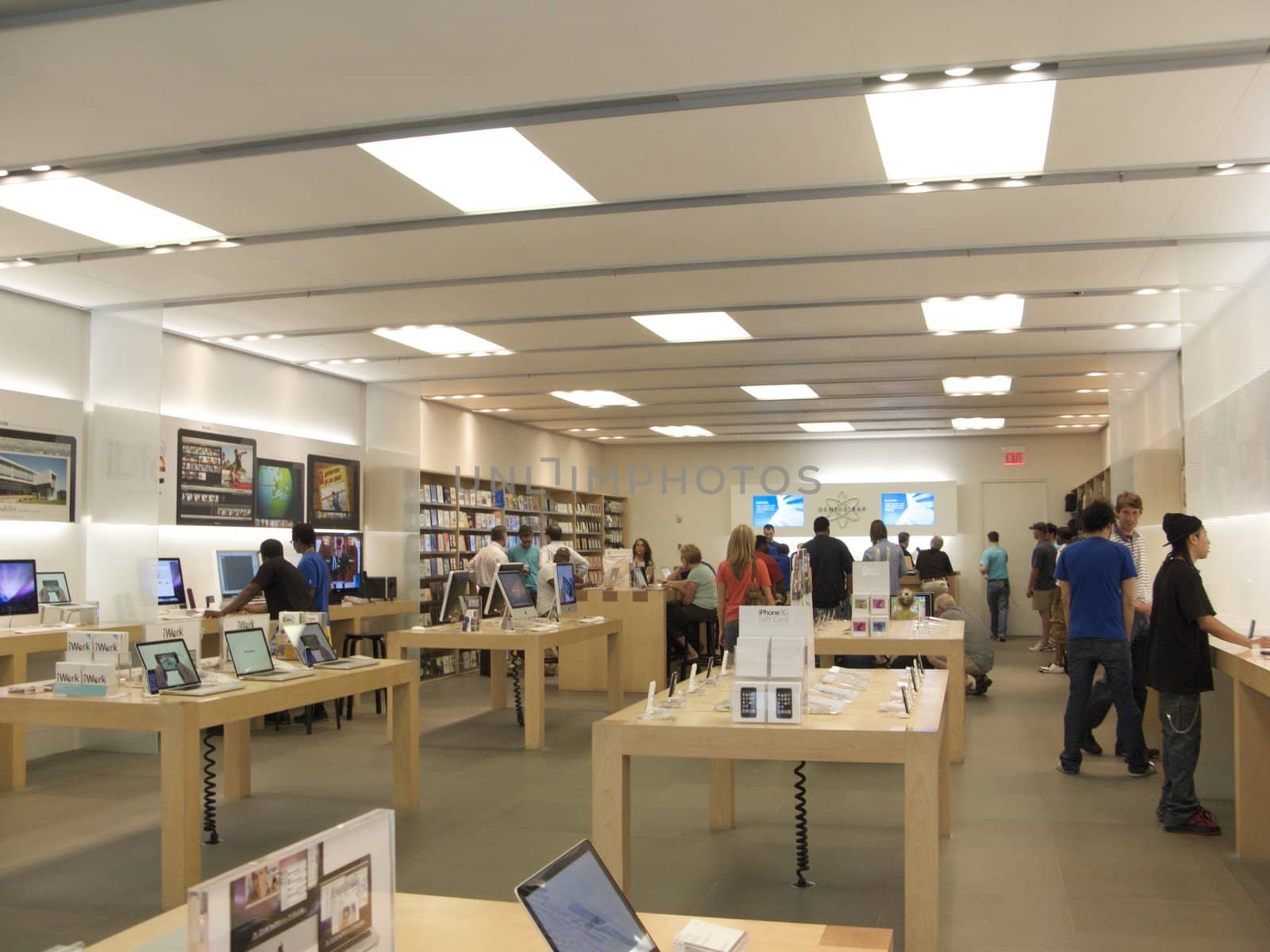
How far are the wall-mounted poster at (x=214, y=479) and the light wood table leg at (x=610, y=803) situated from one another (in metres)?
6.79

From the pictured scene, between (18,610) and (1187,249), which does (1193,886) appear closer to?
(1187,249)

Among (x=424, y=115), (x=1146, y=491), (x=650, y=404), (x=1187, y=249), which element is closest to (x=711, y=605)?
(x=650, y=404)

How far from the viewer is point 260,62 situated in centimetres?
417

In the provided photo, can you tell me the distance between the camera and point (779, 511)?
62.3 ft

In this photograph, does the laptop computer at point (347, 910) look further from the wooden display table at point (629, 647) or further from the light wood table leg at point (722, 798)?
the wooden display table at point (629, 647)

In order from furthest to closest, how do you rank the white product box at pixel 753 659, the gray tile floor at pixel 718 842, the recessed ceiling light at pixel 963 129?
the recessed ceiling light at pixel 963 129, the gray tile floor at pixel 718 842, the white product box at pixel 753 659

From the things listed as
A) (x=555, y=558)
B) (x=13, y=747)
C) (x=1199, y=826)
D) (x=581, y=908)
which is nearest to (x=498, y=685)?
(x=555, y=558)

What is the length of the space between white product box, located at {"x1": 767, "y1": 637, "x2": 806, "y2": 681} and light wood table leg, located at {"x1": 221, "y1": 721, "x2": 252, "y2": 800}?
3942 mm

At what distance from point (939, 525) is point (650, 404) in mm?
6374

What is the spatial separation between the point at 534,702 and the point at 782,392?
5950mm

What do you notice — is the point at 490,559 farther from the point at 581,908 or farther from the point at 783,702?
the point at 581,908

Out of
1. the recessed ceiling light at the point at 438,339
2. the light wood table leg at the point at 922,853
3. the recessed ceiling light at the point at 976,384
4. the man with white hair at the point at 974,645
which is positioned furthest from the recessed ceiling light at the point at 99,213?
the recessed ceiling light at the point at 976,384

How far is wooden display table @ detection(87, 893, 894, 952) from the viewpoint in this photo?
1.91 meters

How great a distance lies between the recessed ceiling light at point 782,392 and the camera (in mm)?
12383
